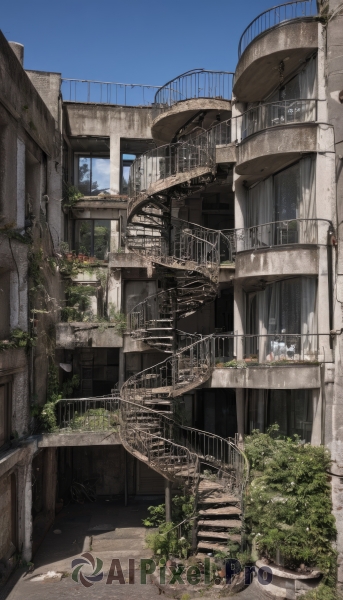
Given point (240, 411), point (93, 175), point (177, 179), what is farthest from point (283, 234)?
point (93, 175)

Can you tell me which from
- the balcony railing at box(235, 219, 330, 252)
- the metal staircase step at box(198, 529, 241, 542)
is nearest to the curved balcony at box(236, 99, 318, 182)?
the balcony railing at box(235, 219, 330, 252)

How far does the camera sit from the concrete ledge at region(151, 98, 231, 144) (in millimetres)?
15914

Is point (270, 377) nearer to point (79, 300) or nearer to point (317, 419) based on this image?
point (317, 419)

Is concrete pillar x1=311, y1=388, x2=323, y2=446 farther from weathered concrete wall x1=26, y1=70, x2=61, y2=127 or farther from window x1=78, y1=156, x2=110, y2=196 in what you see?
weathered concrete wall x1=26, y1=70, x2=61, y2=127

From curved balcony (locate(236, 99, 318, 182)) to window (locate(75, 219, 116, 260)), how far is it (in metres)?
6.76

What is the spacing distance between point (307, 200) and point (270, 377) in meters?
4.58

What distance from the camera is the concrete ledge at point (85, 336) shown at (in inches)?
626

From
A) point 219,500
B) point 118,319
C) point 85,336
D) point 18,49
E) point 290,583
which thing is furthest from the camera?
point 118,319

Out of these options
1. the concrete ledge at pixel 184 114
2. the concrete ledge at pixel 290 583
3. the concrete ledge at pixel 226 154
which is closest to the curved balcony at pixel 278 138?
the concrete ledge at pixel 226 154

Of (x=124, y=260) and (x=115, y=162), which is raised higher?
(x=115, y=162)

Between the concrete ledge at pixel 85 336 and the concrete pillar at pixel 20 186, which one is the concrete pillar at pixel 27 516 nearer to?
the concrete ledge at pixel 85 336

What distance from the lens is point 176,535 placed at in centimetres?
1295

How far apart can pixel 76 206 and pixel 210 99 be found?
636 cm

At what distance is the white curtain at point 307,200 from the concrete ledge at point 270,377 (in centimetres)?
323
